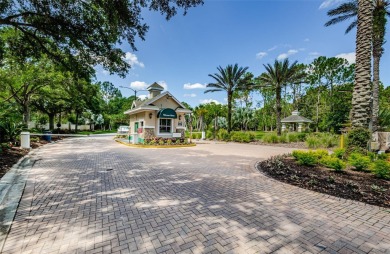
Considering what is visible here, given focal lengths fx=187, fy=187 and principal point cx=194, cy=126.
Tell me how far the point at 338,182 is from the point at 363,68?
5.57 m

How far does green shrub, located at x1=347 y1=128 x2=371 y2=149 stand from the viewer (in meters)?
7.68

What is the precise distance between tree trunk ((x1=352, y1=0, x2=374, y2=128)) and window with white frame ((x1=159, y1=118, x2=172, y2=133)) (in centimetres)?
1433

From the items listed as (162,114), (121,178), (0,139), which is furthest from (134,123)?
(121,178)

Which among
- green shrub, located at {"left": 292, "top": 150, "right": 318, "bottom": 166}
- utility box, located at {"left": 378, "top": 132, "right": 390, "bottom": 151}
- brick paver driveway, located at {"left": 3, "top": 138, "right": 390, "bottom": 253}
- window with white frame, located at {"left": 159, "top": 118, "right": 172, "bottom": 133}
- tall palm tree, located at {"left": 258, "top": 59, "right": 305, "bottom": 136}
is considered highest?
tall palm tree, located at {"left": 258, "top": 59, "right": 305, "bottom": 136}

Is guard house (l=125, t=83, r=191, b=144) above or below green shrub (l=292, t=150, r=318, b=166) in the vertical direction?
above

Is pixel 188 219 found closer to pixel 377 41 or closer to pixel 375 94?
pixel 375 94

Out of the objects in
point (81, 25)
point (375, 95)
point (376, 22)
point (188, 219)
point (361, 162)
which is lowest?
point (188, 219)

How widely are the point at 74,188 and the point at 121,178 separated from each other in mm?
1399

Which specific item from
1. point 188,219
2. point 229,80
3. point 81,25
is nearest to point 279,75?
point 229,80

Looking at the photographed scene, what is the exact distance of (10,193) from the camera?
15.7 ft

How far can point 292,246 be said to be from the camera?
2805 millimetres

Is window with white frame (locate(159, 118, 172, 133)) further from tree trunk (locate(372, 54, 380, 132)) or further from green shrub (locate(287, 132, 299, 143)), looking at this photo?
tree trunk (locate(372, 54, 380, 132))

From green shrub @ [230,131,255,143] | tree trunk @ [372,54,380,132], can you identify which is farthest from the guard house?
tree trunk @ [372,54,380,132]

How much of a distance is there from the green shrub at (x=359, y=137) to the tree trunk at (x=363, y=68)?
0.26 m
